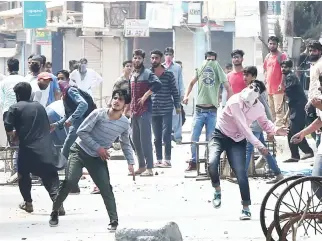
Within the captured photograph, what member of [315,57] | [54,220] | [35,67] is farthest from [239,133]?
[35,67]

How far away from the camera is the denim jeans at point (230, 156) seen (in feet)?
31.3

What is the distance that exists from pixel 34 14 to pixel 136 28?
801 centimetres

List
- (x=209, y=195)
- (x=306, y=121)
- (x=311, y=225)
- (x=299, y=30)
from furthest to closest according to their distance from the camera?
(x=299, y=30)
(x=306, y=121)
(x=209, y=195)
(x=311, y=225)

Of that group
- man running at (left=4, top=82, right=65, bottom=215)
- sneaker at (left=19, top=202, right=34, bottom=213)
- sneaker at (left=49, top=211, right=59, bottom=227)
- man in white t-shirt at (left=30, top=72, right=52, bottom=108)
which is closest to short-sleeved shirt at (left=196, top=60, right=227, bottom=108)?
man in white t-shirt at (left=30, top=72, right=52, bottom=108)

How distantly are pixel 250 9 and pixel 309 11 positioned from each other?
351 inches

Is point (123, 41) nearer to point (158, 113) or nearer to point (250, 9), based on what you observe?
point (250, 9)

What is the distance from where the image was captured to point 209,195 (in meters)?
11.4

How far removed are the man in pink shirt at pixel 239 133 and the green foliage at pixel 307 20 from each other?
17.7 m

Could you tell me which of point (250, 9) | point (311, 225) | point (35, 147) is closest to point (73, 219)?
point (35, 147)

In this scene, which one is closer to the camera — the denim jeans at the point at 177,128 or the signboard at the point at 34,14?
the denim jeans at the point at 177,128

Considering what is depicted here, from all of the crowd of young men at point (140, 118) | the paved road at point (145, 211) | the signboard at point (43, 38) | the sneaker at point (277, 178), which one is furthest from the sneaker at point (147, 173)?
the signboard at point (43, 38)

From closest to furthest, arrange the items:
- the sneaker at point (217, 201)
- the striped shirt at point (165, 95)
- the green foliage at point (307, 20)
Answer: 1. the sneaker at point (217, 201)
2. the striped shirt at point (165, 95)
3. the green foliage at point (307, 20)

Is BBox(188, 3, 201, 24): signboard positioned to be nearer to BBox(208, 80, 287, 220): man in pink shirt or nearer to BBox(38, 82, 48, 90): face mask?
BBox(38, 82, 48, 90): face mask

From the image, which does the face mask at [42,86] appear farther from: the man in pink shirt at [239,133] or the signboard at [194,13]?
the signboard at [194,13]
